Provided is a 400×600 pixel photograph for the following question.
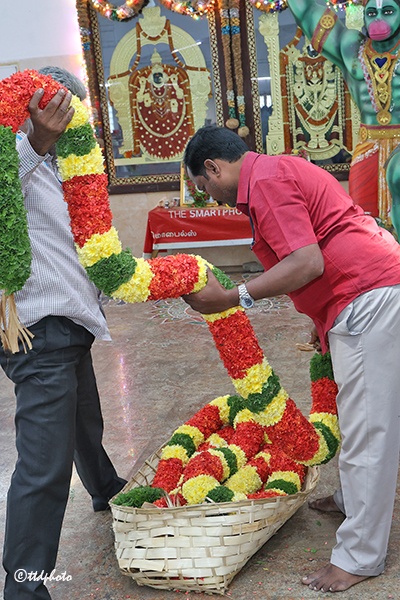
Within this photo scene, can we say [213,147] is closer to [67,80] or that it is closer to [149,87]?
[67,80]

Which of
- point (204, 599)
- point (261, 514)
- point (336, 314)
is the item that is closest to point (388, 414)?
point (336, 314)

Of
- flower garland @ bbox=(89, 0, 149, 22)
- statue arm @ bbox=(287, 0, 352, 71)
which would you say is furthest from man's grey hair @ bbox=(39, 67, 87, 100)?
flower garland @ bbox=(89, 0, 149, 22)

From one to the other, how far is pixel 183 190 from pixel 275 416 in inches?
205

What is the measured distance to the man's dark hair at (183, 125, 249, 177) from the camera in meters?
2.25

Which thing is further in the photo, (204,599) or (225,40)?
(225,40)

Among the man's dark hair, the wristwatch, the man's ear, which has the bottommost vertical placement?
the wristwatch

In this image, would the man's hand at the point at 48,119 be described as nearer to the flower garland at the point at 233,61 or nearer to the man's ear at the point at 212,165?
the man's ear at the point at 212,165

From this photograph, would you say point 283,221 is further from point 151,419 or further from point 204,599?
point 151,419

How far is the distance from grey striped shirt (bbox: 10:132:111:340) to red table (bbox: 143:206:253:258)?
4573mm

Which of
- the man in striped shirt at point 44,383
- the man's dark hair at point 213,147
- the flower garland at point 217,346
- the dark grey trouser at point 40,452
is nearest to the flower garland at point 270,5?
the flower garland at point 217,346

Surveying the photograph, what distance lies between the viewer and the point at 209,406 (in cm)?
322

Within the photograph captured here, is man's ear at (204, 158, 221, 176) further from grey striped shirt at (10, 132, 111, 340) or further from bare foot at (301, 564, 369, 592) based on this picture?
bare foot at (301, 564, 369, 592)

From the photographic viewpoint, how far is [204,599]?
7.80 feet

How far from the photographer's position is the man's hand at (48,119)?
210 centimetres
